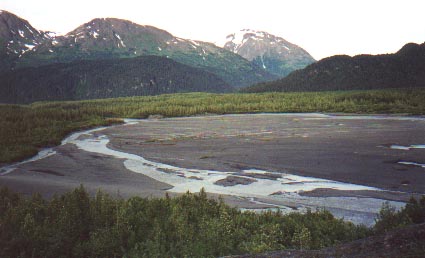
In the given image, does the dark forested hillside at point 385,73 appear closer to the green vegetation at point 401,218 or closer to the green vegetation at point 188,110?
the green vegetation at point 188,110

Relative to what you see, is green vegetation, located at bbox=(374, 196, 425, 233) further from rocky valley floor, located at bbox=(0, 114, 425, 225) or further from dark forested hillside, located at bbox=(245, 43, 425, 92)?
dark forested hillside, located at bbox=(245, 43, 425, 92)

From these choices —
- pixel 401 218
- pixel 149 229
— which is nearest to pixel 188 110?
pixel 149 229

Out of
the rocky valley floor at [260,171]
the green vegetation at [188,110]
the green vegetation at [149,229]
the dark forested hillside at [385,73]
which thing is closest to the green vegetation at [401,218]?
the green vegetation at [149,229]

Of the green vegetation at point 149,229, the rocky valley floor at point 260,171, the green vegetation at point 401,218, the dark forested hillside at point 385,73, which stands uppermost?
the dark forested hillside at point 385,73

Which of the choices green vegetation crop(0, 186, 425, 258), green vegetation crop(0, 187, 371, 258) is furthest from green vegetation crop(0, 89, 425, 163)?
green vegetation crop(0, 186, 425, 258)

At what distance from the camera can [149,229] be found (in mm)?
13875

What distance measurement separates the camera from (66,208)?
14555 millimetres

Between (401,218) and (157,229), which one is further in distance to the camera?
(157,229)

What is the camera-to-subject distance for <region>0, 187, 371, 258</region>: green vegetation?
11.9 metres

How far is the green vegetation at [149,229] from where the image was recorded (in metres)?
11.9

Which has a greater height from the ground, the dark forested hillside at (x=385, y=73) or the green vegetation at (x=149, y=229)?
the dark forested hillside at (x=385, y=73)

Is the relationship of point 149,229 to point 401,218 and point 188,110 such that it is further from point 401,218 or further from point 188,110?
point 188,110

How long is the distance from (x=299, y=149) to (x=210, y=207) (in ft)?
70.8

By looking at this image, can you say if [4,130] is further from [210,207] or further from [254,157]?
[210,207]
